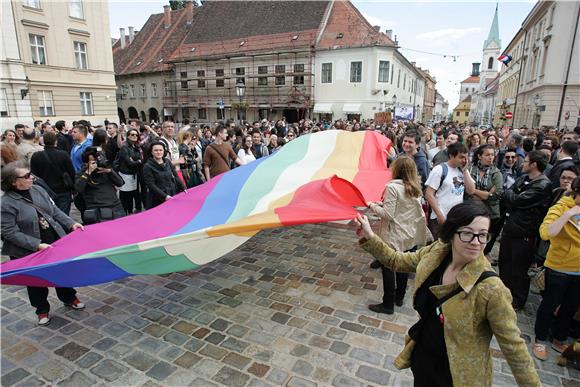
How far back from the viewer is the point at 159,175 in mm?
5137

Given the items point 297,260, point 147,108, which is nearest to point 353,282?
point 297,260

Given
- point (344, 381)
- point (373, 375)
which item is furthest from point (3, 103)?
point (373, 375)

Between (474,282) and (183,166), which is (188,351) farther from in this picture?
(183,166)

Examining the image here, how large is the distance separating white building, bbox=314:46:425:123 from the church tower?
5847 cm

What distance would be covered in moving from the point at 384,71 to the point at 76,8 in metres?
24.6

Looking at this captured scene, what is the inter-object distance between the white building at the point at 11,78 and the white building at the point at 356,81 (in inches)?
894

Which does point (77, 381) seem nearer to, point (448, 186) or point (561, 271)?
point (448, 186)

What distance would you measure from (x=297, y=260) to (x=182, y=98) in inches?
1539

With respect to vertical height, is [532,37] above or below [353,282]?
above

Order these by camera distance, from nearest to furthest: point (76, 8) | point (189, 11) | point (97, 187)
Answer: point (97, 187), point (76, 8), point (189, 11)

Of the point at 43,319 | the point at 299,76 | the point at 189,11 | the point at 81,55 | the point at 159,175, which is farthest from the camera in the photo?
the point at 189,11

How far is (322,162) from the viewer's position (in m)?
5.64

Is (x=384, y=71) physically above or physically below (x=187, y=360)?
above

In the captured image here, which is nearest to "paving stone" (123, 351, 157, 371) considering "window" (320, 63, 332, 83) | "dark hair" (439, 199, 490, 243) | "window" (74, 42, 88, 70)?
"dark hair" (439, 199, 490, 243)
